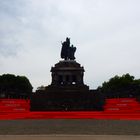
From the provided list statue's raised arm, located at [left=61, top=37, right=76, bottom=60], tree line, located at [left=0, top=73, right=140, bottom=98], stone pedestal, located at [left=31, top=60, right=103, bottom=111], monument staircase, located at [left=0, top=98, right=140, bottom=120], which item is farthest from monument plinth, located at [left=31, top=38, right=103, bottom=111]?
tree line, located at [left=0, top=73, right=140, bottom=98]

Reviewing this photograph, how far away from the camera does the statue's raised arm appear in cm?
6556

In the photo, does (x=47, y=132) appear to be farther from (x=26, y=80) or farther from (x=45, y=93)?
(x=26, y=80)

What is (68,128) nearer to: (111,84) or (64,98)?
(64,98)

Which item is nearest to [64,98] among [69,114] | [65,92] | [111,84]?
[65,92]

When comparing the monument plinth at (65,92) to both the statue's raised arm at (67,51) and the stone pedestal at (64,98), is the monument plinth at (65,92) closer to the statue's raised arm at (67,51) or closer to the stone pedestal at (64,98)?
the stone pedestal at (64,98)

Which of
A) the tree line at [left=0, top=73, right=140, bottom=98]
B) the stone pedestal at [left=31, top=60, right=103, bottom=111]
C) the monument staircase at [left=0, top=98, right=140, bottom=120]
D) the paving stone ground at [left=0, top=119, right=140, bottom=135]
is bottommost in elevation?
the paving stone ground at [left=0, top=119, right=140, bottom=135]

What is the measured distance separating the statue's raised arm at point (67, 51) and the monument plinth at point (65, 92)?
114 cm

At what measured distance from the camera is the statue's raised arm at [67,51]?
215 ft

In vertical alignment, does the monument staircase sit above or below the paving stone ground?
above

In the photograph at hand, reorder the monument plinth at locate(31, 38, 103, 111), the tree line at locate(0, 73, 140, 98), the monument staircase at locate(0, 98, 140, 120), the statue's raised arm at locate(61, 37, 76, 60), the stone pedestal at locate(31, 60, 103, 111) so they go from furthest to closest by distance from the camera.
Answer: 1. the tree line at locate(0, 73, 140, 98)
2. the statue's raised arm at locate(61, 37, 76, 60)
3. the monument plinth at locate(31, 38, 103, 111)
4. the stone pedestal at locate(31, 60, 103, 111)
5. the monument staircase at locate(0, 98, 140, 120)

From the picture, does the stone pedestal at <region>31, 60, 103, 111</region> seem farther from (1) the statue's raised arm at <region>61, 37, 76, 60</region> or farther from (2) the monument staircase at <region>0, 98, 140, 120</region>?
(1) the statue's raised arm at <region>61, 37, 76, 60</region>

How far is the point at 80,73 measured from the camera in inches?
2470

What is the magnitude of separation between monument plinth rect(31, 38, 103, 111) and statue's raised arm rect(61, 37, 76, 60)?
114 centimetres

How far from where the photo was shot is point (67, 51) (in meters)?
65.6
